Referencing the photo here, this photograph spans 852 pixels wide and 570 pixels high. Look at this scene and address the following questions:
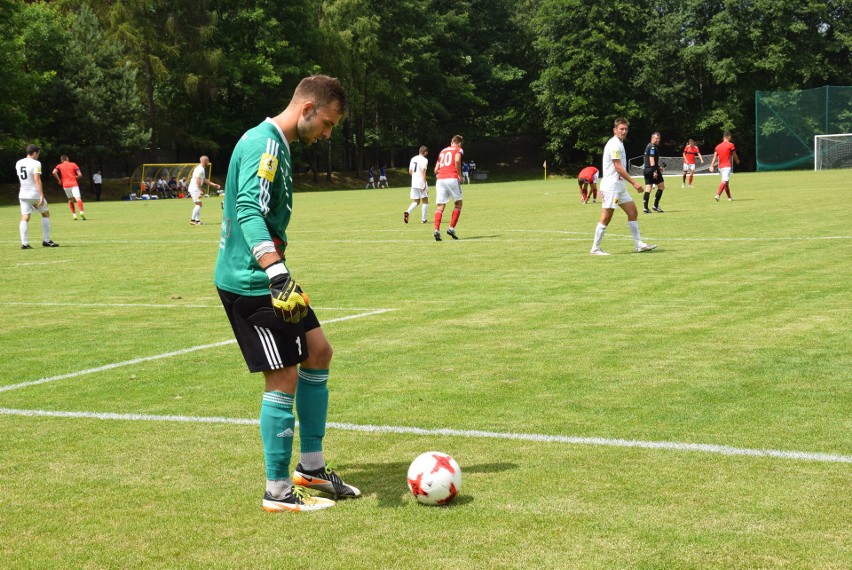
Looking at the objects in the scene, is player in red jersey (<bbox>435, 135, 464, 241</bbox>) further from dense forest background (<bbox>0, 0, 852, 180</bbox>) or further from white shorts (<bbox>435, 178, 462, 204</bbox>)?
dense forest background (<bbox>0, 0, 852, 180</bbox>)

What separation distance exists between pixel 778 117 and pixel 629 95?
66.0ft

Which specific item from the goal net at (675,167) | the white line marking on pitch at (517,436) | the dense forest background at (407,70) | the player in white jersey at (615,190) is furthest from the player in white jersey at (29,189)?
the goal net at (675,167)

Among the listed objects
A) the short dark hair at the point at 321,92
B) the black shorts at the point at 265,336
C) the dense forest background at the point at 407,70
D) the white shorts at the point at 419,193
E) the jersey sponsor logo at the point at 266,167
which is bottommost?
the black shorts at the point at 265,336

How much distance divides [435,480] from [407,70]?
3021 inches

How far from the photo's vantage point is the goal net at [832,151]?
59906mm

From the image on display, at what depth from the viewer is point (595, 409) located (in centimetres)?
645

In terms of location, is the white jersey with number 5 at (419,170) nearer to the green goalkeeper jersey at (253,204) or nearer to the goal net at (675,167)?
the green goalkeeper jersey at (253,204)

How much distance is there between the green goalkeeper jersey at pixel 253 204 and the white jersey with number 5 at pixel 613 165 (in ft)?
39.3

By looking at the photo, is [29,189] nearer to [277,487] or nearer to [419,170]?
[419,170]

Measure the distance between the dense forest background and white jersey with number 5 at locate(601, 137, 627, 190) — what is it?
1792 inches

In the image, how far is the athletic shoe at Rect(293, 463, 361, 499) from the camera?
195 inches

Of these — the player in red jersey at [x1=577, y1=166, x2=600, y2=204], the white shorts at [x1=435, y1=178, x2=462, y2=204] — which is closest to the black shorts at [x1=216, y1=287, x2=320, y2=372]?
the white shorts at [x1=435, y1=178, x2=462, y2=204]

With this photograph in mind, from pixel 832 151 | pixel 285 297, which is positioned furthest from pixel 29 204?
pixel 832 151

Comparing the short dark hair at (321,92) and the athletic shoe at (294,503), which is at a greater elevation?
the short dark hair at (321,92)
